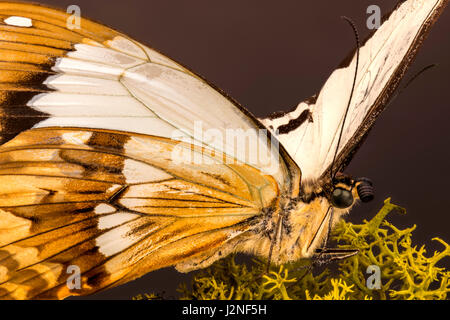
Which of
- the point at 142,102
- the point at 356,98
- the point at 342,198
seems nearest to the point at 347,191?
the point at 342,198

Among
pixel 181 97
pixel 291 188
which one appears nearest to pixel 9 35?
pixel 181 97

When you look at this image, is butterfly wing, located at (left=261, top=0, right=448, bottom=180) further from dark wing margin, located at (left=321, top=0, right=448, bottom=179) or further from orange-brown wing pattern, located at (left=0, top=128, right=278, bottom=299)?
orange-brown wing pattern, located at (left=0, top=128, right=278, bottom=299)

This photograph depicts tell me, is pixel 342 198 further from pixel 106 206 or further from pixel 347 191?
pixel 106 206

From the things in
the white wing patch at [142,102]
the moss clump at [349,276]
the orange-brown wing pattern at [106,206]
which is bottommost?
the moss clump at [349,276]

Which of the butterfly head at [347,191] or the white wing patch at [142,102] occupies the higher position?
the white wing patch at [142,102]

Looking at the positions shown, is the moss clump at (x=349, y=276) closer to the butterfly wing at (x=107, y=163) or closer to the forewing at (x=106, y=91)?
the butterfly wing at (x=107, y=163)

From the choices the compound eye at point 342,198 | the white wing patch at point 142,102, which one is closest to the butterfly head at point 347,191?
the compound eye at point 342,198

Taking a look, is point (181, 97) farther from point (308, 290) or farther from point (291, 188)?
point (308, 290)
